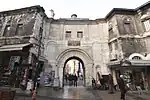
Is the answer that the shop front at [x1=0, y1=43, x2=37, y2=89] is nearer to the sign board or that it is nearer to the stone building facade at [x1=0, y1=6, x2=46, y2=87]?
the stone building facade at [x1=0, y1=6, x2=46, y2=87]

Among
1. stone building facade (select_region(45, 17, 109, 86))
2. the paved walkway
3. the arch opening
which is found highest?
stone building facade (select_region(45, 17, 109, 86))

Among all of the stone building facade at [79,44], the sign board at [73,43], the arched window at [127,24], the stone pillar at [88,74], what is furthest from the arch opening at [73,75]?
the arched window at [127,24]

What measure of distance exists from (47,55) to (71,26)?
5147 millimetres

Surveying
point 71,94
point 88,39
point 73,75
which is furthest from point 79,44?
point 71,94

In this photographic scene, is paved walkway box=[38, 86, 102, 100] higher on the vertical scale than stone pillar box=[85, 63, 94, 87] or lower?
lower

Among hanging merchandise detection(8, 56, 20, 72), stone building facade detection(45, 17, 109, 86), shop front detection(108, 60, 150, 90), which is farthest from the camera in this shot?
stone building facade detection(45, 17, 109, 86)

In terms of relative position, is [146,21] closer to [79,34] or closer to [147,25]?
[147,25]

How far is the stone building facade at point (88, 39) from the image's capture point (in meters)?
12.4

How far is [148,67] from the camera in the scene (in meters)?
12.1

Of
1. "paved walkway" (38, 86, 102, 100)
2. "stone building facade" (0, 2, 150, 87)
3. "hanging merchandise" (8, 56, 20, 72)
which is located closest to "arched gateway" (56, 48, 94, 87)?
"stone building facade" (0, 2, 150, 87)

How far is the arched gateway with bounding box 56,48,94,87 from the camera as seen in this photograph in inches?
535

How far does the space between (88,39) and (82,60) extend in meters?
2.91

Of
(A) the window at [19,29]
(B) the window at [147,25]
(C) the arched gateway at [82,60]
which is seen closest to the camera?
(B) the window at [147,25]

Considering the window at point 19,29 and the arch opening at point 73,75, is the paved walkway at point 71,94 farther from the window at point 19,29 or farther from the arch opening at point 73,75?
the window at point 19,29
